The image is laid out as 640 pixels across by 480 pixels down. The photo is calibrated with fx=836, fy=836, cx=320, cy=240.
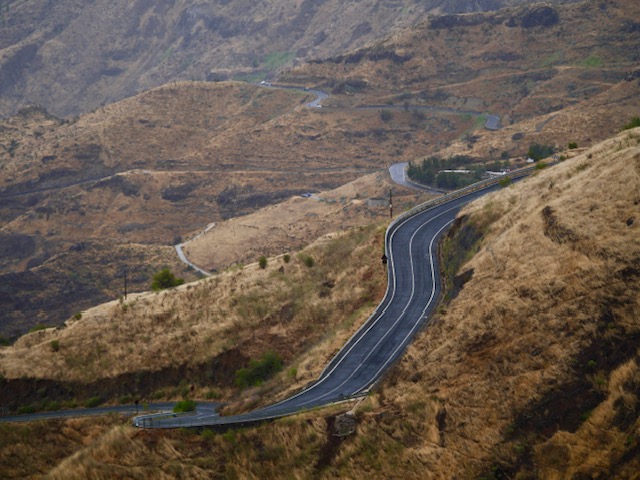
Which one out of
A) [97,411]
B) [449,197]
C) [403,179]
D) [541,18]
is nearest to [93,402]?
[97,411]

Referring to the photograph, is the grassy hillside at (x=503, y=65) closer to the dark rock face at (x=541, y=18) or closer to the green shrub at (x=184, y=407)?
the dark rock face at (x=541, y=18)

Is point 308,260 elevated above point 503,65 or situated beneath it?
elevated above

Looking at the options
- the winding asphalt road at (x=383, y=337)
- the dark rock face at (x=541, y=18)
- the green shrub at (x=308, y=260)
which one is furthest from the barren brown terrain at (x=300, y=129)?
the winding asphalt road at (x=383, y=337)

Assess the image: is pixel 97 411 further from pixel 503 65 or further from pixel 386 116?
pixel 503 65

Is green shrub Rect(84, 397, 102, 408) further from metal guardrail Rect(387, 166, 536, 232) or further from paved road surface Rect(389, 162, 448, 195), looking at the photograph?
paved road surface Rect(389, 162, 448, 195)

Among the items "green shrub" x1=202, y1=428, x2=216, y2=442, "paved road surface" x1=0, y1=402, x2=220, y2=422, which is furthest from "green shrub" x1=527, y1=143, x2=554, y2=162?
"green shrub" x1=202, y1=428, x2=216, y2=442

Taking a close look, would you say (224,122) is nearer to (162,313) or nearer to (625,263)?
(162,313)
